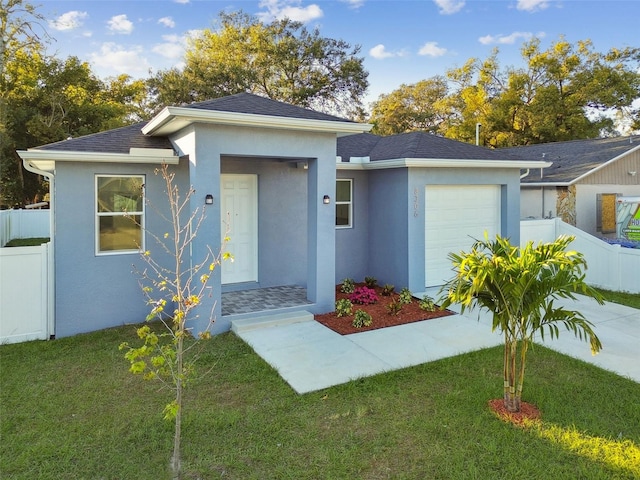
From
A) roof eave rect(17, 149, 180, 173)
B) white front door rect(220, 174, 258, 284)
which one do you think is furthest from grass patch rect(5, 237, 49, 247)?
white front door rect(220, 174, 258, 284)

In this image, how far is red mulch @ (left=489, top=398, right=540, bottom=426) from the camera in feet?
14.7

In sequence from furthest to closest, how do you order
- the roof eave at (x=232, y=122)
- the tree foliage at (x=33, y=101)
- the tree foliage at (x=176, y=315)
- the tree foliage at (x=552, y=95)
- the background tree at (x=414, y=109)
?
the background tree at (x=414, y=109)
the tree foliage at (x=552, y=95)
the tree foliage at (x=33, y=101)
the roof eave at (x=232, y=122)
the tree foliage at (x=176, y=315)

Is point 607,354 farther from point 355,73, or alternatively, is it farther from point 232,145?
point 355,73

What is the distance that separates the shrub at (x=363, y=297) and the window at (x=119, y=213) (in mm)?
4376

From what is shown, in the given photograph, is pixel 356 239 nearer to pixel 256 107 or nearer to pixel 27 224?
pixel 256 107

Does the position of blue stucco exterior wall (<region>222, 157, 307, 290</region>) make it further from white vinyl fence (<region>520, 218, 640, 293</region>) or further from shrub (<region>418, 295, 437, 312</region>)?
white vinyl fence (<region>520, 218, 640, 293</region>)

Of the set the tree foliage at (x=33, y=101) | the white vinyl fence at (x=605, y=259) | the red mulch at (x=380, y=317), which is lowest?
the red mulch at (x=380, y=317)

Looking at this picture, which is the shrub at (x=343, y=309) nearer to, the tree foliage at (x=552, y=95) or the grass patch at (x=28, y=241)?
the grass patch at (x=28, y=241)

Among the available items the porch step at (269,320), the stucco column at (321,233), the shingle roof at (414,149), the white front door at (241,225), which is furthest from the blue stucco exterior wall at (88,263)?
the shingle roof at (414,149)

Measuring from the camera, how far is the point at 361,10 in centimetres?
1379

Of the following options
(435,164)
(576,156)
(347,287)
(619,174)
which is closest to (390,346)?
(347,287)

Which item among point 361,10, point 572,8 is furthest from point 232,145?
point 572,8

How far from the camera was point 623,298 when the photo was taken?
31.6 ft

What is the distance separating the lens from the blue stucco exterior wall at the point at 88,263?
750cm
